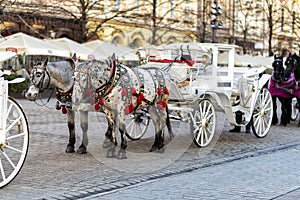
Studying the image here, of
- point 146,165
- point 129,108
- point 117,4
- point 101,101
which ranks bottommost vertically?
point 146,165

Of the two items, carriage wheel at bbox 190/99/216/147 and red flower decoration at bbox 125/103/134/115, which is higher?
red flower decoration at bbox 125/103/134/115

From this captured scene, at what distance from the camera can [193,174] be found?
30.2 feet

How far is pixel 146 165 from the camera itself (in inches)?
385

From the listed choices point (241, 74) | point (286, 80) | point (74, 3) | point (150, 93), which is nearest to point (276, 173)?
point (150, 93)

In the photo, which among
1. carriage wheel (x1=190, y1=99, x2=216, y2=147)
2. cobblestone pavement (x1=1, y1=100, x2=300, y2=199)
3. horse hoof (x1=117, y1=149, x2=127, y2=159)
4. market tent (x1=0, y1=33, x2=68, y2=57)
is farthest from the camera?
market tent (x1=0, y1=33, x2=68, y2=57)

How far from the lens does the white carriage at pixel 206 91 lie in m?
11.7

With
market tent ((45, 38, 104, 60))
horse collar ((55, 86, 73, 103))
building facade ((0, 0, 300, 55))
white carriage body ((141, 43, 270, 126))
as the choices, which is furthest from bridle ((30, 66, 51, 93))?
market tent ((45, 38, 104, 60))

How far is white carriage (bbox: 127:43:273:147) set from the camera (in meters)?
11.7

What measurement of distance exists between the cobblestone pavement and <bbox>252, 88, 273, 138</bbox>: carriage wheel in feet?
0.74

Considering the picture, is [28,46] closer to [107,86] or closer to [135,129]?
[135,129]

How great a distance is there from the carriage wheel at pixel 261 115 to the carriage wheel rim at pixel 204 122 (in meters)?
2.00

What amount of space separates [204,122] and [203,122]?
3cm

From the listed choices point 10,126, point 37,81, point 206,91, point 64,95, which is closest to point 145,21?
point 206,91

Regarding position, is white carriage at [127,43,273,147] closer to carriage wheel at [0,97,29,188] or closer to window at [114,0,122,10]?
carriage wheel at [0,97,29,188]
